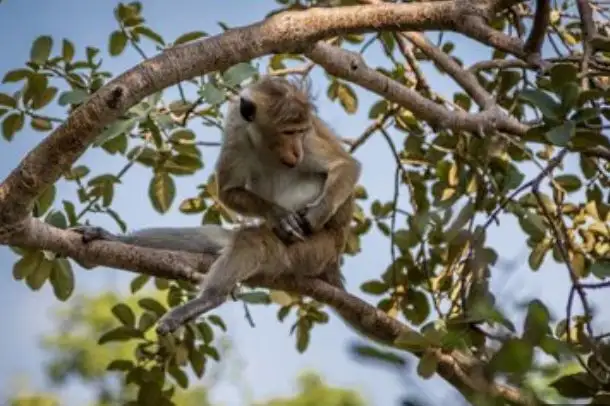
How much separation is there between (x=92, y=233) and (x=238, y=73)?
0.80 meters

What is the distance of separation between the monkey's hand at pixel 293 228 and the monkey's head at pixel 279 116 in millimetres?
274

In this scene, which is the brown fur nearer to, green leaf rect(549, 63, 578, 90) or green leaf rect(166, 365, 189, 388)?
green leaf rect(166, 365, 189, 388)

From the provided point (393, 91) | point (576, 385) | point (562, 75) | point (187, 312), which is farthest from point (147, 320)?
point (576, 385)

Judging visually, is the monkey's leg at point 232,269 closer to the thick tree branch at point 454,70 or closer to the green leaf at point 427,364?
the thick tree branch at point 454,70

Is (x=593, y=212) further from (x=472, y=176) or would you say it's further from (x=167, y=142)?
(x=167, y=142)

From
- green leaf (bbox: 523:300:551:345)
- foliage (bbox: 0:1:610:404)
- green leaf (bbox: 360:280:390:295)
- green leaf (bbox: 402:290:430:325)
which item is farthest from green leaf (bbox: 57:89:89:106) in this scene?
green leaf (bbox: 523:300:551:345)

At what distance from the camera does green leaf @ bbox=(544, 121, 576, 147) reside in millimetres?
2775

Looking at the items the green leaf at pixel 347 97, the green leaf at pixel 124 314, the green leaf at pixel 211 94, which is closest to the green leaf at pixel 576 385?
the green leaf at pixel 211 94

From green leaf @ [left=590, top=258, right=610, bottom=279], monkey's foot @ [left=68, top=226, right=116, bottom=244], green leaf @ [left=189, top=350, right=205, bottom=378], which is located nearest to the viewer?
green leaf @ [left=590, top=258, right=610, bottom=279]

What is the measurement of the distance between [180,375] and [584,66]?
2.54 m

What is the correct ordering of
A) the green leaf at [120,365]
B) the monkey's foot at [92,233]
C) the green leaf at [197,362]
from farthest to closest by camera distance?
the green leaf at [197,362] < the green leaf at [120,365] < the monkey's foot at [92,233]

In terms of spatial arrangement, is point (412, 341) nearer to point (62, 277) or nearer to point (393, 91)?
point (393, 91)

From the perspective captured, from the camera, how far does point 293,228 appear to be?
4625mm

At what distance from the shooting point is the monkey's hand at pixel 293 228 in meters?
4.57
